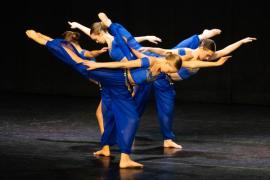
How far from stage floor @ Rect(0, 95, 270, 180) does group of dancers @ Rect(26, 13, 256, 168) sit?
0.24m

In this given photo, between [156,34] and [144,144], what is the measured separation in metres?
3.51

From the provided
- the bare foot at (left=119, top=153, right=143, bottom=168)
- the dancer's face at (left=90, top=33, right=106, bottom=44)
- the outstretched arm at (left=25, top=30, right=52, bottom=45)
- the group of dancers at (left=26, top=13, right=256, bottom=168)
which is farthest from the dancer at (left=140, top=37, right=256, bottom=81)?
the bare foot at (left=119, top=153, right=143, bottom=168)

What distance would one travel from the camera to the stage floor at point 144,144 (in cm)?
471

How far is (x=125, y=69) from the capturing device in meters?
4.96

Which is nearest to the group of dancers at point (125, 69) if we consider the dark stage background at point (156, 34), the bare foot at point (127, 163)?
the bare foot at point (127, 163)

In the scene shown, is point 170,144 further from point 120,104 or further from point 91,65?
point 91,65

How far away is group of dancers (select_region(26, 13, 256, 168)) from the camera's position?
4.88 meters

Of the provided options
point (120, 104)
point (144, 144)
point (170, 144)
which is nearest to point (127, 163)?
point (120, 104)

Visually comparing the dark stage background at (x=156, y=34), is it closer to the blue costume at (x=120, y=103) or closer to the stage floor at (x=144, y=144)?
the stage floor at (x=144, y=144)

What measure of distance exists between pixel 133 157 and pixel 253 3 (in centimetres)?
402

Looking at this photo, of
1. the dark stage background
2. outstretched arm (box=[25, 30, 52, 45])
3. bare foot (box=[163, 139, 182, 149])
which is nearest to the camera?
outstretched arm (box=[25, 30, 52, 45])

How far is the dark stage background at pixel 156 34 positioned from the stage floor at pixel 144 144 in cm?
36

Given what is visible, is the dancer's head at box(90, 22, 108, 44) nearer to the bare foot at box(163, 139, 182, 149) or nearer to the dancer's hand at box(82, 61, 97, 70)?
the dancer's hand at box(82, 61, 97, 70)

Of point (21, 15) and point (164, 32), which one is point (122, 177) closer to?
point (164, 32)
